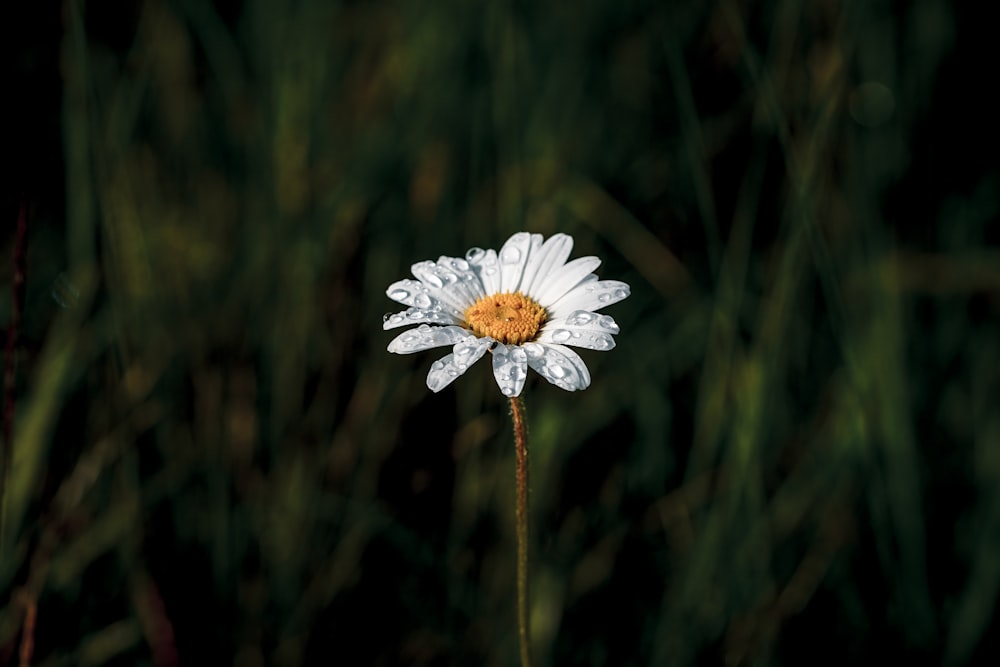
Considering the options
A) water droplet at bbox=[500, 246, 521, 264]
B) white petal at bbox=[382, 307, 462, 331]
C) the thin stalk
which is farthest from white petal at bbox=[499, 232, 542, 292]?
the thin stalk

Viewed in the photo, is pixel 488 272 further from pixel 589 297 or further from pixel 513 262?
pixel 589 297

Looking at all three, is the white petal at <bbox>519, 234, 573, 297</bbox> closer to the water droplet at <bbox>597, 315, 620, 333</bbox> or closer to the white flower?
the white flower

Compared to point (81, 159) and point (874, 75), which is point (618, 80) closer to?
point (874, 75)

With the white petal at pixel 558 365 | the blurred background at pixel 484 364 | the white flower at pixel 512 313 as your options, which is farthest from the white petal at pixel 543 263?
the blurred background at pixel 484 364

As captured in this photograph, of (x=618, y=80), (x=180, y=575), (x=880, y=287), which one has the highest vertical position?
(x=618, y=80)

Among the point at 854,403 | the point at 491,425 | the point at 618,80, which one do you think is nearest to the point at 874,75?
the point at 618,80

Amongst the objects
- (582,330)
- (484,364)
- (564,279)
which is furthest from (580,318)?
(484,364)

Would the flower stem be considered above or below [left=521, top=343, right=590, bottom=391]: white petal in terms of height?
below
